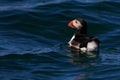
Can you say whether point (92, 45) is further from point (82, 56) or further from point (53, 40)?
point (53, 40)

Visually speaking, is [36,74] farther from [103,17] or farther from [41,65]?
[103,17]

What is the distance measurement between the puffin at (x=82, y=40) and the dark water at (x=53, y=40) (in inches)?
8.4

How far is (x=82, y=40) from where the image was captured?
751 inches

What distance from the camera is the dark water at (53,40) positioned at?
54.4 feet

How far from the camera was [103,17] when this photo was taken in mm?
23500

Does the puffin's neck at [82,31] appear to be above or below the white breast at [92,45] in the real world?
above

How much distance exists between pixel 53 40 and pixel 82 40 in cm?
156

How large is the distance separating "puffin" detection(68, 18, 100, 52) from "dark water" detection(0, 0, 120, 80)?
0.21 m

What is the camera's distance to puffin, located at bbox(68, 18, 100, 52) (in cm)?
1869

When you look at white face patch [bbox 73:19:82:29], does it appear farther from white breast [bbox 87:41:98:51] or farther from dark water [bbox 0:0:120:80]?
white breast [bbox 87:41:98:51]

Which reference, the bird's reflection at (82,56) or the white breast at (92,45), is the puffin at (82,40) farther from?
the bird's reflection at (82,56)

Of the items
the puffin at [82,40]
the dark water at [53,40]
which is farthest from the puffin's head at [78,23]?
the dark water at [53,40]

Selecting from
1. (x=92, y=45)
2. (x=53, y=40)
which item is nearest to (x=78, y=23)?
(x=53, y=40)

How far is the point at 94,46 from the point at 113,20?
4.69 m
